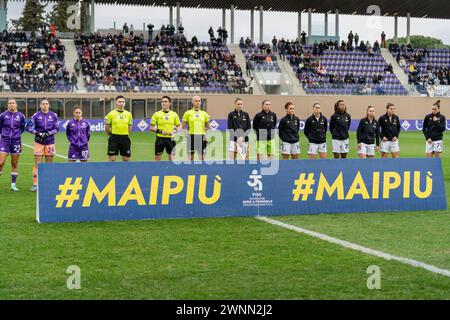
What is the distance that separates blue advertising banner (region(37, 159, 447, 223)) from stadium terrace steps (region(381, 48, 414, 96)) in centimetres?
3985

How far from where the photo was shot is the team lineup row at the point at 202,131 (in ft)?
47.8

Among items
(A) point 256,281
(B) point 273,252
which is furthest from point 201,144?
(A) point 256,281

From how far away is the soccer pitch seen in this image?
21.1 ft

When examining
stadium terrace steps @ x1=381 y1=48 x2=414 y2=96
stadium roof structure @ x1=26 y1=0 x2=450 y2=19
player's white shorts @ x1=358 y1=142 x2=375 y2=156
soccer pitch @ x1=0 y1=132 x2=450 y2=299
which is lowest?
soccer pitch @ x1=0 y1=132 x2=450 y2=299

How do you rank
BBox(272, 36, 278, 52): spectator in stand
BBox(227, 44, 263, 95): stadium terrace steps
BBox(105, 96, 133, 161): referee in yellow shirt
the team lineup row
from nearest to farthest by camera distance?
the team lineup row < BBox(105, 96, 133, 161): referee in yellow shirt < BBox(227, 44, 263, 95): stadium terrace steps < BBox(272, 36, 278, 52): spectator in stand

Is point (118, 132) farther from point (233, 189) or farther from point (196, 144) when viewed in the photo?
point (233, 189)

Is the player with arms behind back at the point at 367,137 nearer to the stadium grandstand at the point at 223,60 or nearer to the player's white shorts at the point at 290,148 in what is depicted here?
the player's white shorts at the point at 290,148

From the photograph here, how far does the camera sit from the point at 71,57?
A: 149 ft

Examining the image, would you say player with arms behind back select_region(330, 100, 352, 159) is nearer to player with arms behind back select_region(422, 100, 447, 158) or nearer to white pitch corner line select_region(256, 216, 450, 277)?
player with arms behind back select_region(422, 100, 447, 158)

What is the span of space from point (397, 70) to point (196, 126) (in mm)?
41098

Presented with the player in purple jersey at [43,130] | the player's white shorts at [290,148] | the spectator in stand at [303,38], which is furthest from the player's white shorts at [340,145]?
the spectator in stand at [303,38]

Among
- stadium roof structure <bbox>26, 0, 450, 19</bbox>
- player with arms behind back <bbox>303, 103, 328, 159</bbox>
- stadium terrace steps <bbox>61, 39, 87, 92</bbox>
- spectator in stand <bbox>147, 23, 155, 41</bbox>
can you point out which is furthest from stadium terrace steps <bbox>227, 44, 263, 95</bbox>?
player with arms behind back <bbox>303, 103, 328, 159</bbox>

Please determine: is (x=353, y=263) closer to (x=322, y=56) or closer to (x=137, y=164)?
(x=137, y=164)

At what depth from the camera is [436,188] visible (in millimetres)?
12164
